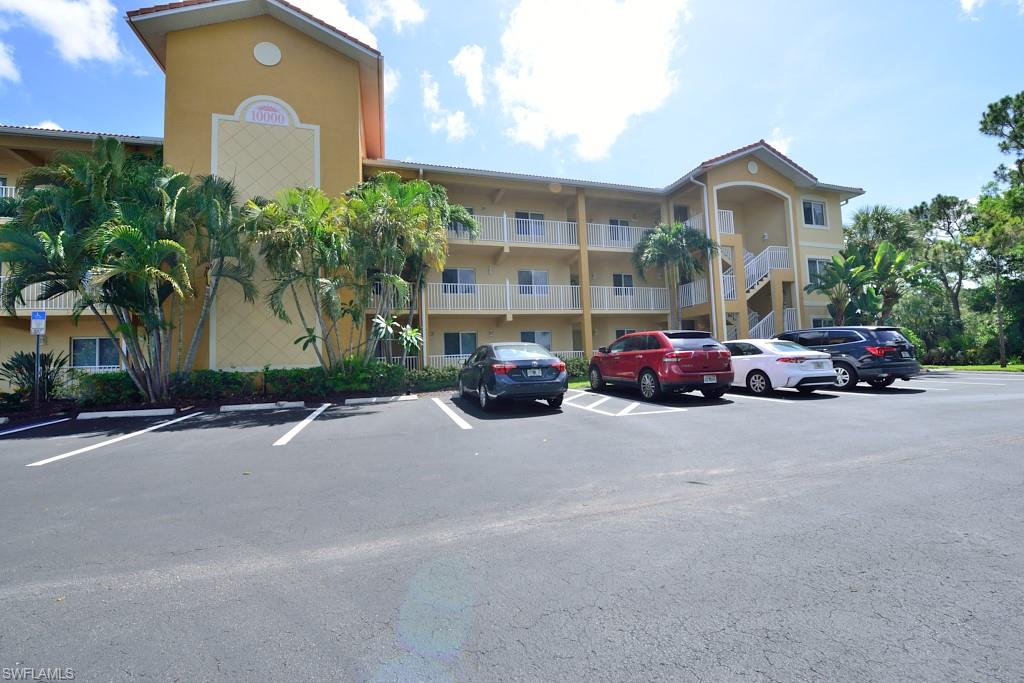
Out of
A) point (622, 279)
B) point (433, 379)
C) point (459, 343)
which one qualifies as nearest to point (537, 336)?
point (459, 343)

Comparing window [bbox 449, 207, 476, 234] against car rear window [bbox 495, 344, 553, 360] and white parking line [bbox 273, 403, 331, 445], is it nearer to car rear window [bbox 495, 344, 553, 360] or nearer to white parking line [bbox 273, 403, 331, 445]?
white parking line [bbox 273, 403, 331, 445]

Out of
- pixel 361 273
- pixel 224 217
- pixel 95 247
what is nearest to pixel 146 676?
pixel 361 273

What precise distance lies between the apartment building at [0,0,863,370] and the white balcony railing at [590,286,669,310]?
76mm

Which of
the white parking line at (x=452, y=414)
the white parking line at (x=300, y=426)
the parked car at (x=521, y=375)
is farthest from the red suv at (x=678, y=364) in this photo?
the white parking line at (x=300, y=426)

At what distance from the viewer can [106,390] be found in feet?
42.2

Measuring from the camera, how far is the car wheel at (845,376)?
12.3 m

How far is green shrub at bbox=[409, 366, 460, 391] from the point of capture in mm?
15227

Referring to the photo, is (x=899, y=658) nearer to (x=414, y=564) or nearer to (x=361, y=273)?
(x=414, y=564)

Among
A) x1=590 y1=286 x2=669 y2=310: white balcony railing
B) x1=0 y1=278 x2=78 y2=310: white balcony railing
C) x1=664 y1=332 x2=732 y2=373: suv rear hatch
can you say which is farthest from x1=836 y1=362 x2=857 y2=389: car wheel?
x1=0 y1=278 x2=78 y2=310: white balcony railing

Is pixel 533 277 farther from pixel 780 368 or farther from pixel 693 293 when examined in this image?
pixel 780 368

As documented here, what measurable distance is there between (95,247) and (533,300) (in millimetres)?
13489

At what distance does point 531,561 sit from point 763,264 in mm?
22202

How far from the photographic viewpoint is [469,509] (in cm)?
416

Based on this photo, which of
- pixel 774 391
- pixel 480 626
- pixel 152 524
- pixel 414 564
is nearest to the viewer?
pixel 480 626
